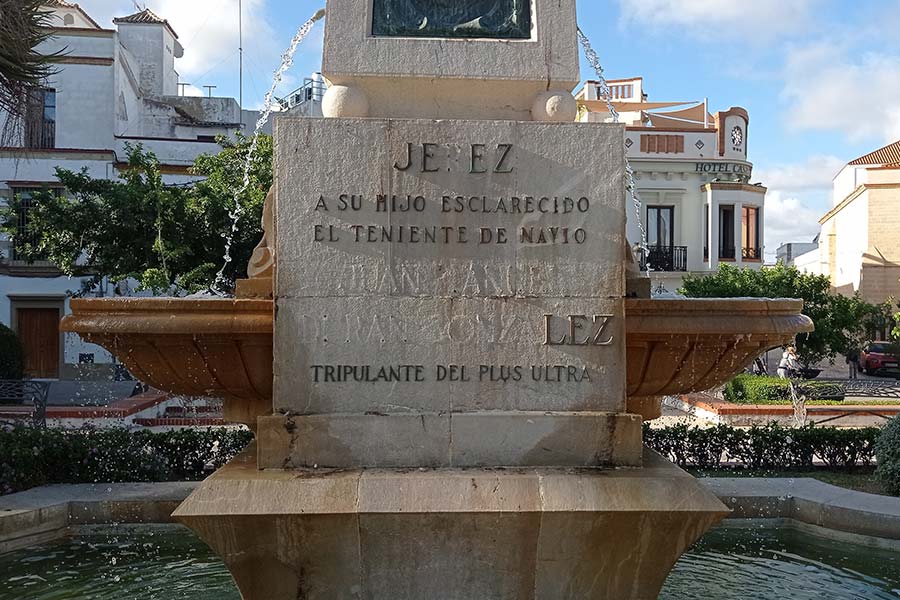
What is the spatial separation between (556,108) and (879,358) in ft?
101

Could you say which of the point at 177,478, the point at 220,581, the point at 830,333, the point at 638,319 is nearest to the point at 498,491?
the point at 638,319

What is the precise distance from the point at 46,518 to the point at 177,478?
2.29m

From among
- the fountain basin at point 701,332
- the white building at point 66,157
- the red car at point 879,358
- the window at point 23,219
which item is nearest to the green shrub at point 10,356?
the window at point 23,219

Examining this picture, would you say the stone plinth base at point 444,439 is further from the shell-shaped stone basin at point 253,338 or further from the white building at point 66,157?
the white building at point 66,157

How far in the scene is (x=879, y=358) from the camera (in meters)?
31.6

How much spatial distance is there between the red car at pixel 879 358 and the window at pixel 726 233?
230 inches

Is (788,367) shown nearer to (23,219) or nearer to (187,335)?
(187,335)

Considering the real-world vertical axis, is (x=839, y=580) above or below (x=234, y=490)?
below

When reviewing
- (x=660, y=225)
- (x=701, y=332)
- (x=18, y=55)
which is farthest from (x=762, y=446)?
(x=660, y=225)

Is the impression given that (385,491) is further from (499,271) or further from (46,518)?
(46,518)

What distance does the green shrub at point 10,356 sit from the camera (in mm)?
19656

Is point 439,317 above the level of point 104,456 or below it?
above

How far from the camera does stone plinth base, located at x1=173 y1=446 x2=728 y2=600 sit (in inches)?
158

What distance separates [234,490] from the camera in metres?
4.04
